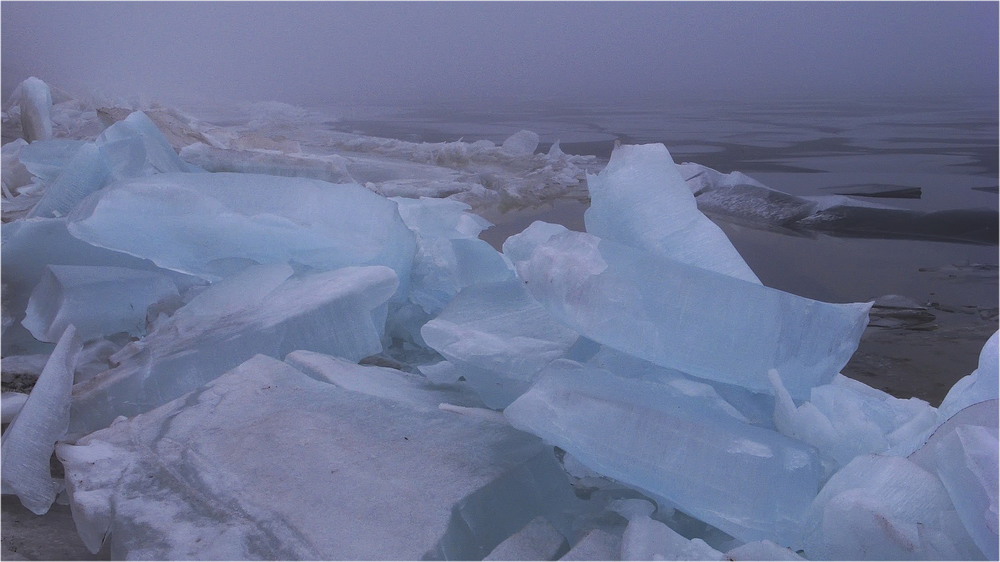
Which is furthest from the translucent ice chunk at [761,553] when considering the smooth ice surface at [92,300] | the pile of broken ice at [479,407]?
the smooth ice surface at [92,300]

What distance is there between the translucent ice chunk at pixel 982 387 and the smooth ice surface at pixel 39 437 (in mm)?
1371

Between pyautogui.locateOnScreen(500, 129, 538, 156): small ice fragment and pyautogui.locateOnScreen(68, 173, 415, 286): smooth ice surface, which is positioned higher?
pyautogui.locateOnScreen(68, 173, 415, 286): smooth ice surface

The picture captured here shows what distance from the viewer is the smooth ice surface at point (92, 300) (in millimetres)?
1536

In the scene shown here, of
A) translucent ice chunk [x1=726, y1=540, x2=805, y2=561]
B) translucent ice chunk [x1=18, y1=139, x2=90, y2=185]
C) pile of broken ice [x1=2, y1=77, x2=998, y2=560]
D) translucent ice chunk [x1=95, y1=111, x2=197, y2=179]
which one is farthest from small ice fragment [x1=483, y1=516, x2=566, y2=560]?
translucent ice chunk [x1=18, y1=139, x2=90, y2=185]

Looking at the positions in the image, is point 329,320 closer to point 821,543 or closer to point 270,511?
point 270,511

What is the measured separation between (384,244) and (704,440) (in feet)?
3.23

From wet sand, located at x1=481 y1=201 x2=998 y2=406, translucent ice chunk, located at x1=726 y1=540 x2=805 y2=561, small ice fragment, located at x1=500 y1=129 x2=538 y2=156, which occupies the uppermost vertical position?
translucent ice chunk, located at x1=726 y1=540 x2=805 y2=561

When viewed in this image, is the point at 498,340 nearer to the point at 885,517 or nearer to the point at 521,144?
the point at 885,517

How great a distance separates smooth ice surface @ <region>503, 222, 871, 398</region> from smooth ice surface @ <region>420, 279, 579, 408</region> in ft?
0.37

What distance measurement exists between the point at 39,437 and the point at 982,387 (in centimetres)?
147

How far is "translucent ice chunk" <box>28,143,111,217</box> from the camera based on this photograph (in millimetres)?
1973

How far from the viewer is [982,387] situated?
1.07m

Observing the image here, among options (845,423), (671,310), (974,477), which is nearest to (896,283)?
(845,423)

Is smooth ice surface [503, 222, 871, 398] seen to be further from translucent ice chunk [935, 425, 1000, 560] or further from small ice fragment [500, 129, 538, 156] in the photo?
small ice fragment [500, 129, 538, 156]
